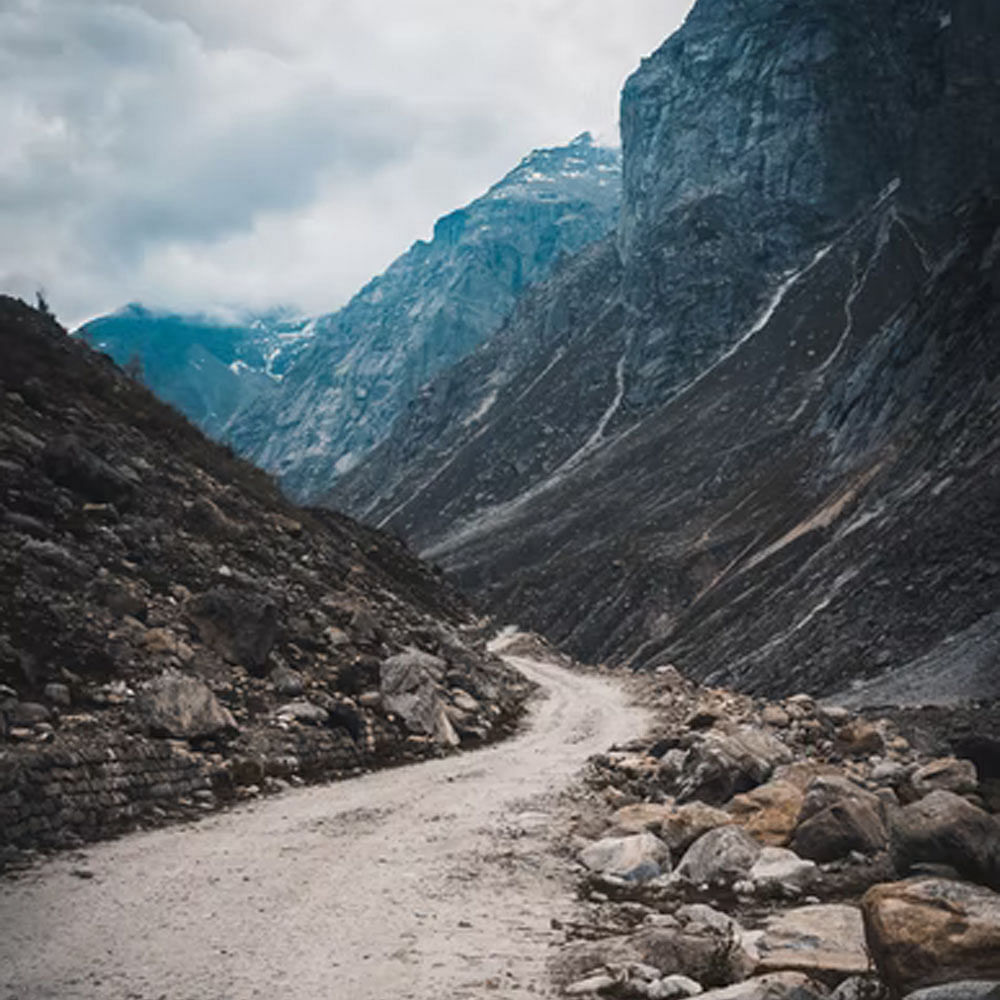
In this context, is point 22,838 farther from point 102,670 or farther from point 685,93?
point 685,93

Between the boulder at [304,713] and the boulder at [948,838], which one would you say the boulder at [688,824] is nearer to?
the boulder at [948,838]

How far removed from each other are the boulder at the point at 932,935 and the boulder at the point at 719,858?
3592 mm

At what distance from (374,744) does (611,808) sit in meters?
7.16

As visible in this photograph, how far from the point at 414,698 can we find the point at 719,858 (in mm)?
13591

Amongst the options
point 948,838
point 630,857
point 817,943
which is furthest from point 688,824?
point 817,943

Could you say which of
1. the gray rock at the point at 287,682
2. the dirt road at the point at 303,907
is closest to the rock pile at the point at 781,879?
the dirt road at the point at 303,907

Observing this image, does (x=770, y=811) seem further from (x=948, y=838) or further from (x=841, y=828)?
(x=948, y=838)

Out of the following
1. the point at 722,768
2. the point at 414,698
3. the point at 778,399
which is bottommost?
the point at 722,768

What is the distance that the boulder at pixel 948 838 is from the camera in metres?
9.54

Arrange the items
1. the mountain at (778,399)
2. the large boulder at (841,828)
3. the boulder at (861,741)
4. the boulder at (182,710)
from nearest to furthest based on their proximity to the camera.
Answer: the large boulder at (841,828)
the boulder at (182,710)
the boulder at (861,741)
the mountain at (778,399)

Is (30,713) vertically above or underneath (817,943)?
above

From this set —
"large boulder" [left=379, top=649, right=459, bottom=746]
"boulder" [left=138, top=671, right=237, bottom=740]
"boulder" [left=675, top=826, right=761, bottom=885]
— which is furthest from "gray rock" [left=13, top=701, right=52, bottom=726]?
"boulder" [left=675, top=826, right=761, bottom=885]

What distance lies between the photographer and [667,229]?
175125 mm

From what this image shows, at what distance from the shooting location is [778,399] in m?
116
